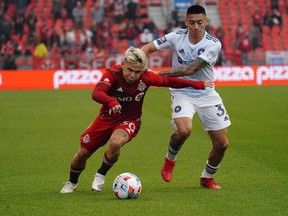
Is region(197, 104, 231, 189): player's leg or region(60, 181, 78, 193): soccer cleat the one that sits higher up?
region(197, 104, 231, 189): player's leg

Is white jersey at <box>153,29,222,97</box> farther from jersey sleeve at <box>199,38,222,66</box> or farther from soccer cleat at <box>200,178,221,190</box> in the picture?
soccer cleat at <box>200,178,221,190</box>

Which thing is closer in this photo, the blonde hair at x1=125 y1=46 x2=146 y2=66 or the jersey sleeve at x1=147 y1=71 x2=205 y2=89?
the blonde hair at x1=125 y1=46 x2=146 y2=66

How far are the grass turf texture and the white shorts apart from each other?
0.84 metres

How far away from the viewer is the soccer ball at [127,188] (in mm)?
9320

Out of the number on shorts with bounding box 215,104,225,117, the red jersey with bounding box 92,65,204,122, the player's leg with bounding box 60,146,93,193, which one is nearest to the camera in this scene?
the red jersey with bounding box 92,65,204,122

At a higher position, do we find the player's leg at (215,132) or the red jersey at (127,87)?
the red jersey at (127,87)

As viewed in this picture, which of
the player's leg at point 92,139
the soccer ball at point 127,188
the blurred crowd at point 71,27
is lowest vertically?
the blurred crowd at point 71,27

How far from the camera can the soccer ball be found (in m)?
9.32

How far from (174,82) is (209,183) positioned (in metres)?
1.48

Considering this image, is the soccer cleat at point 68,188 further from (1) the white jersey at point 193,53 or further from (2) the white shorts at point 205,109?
(1) the white jersey at point 193,53

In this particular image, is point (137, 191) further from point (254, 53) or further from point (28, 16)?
point (28, 16)

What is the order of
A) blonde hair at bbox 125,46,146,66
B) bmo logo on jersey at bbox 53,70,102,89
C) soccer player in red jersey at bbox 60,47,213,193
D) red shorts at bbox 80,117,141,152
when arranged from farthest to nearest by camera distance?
bmo logo on jersey at bbox 53,70,102,89 < red shorts at bbox 80,117,141,152 < soccer player in red jersey at bbox 60,47,213,193 < blonde hair at bbox 125,46,146,66

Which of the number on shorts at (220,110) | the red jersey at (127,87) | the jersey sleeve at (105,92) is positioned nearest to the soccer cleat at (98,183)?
the red jersey at (127,87)

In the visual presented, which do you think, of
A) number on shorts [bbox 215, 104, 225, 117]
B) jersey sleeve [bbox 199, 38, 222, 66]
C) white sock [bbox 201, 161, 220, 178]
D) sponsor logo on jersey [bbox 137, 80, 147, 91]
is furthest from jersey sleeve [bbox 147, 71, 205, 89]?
white sock [bbox 201, 161, 220, 178]
